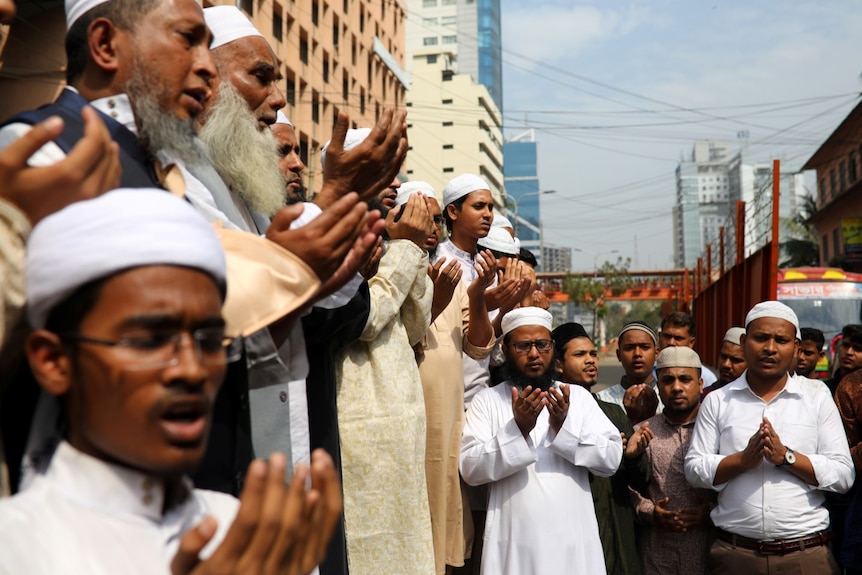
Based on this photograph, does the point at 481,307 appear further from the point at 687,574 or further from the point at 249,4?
the point at 249,4

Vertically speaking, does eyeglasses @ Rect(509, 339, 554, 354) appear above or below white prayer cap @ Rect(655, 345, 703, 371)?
above

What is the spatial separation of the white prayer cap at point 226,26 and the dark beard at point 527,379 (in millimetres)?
2827

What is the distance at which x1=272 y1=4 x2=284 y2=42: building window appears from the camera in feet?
119

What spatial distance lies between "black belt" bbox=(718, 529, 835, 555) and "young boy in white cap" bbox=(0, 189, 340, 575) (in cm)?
426

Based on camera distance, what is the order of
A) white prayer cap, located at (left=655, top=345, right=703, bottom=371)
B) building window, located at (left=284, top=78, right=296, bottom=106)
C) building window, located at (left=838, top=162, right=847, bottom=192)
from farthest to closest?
building window, located at (left=838, top=162, right=847, bottom=192), building window, located at (left=284, top=78, right=296, bottom=106), white prayer cap, located at (left=655, top=345, right=703, bottom=371)

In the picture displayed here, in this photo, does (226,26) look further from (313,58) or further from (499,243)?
(313,58)

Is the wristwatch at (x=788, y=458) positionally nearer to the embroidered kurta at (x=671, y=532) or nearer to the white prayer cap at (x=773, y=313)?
the embroidered kurta at (x=671, y=532)

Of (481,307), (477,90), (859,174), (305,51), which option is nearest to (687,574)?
(481,307)

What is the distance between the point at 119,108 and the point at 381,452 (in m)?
1.85

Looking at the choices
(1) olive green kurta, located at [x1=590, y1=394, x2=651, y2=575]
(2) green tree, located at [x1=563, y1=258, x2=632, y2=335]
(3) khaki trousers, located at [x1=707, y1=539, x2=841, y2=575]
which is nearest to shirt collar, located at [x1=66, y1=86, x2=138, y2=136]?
(1) olive green kurta, located at [x1=590, y1=394, x2=651, y2=575]

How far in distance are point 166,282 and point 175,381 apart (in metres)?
0.16

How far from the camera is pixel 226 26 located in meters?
3.34

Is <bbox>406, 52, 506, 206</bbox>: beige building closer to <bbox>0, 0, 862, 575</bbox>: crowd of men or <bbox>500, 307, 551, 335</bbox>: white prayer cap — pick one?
<bbox>500, 307, 551, 335</bbox>: white prayer cap

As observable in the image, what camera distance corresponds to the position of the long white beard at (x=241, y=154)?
3.03 meters
